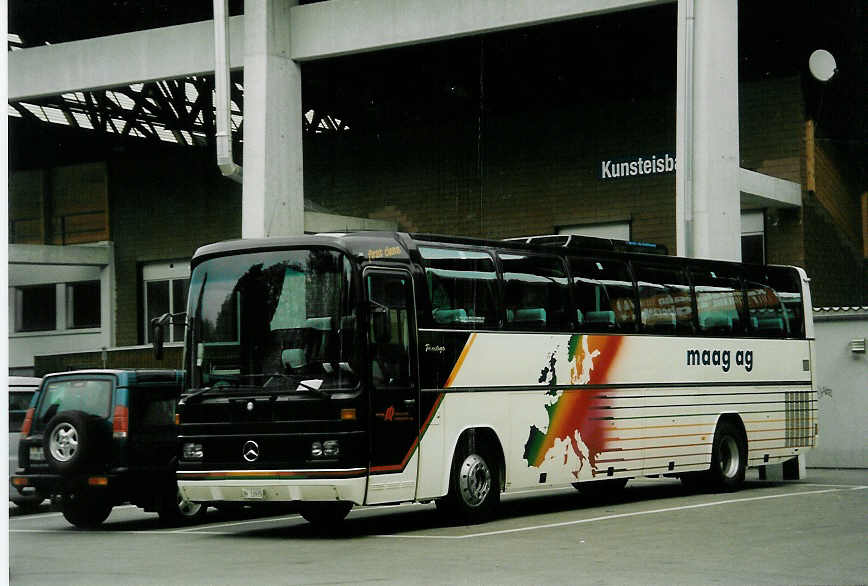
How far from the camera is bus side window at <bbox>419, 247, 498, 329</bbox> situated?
51.8 ft

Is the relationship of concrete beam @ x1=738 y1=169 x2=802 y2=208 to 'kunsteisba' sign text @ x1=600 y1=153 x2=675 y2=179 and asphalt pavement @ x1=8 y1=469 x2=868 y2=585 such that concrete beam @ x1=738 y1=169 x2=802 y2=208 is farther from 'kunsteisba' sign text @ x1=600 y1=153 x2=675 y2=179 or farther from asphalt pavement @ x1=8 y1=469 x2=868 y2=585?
asphalt pavement @ x1=8 y1=469 x2=868 y2=585

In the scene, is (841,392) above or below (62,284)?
below

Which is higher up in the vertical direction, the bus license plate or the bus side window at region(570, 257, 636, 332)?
the bus side window at region(570, 257, 636, 332)

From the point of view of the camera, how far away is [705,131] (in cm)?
2423

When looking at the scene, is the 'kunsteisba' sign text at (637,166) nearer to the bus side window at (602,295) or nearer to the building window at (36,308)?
the bus side window at (602,295)

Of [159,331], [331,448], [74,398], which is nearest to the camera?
[331,448]

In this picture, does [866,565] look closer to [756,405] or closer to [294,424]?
[294,424]

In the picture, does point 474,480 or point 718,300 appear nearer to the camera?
point 474,480

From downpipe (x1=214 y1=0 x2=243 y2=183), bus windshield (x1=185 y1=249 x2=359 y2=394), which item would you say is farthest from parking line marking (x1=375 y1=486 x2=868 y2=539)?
downpipe (x1=214 y1=0 x2=243 y2=183)

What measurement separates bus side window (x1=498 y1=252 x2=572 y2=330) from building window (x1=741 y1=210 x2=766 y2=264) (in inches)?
529

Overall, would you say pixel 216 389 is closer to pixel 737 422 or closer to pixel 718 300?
pixel 718 300

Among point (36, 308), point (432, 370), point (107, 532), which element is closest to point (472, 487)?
point (432, 370)

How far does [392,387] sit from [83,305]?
28776 mm

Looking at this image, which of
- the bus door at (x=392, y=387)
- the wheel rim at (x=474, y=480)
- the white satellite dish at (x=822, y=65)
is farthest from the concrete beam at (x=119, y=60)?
the wheel rim at (x=474, y=480)
